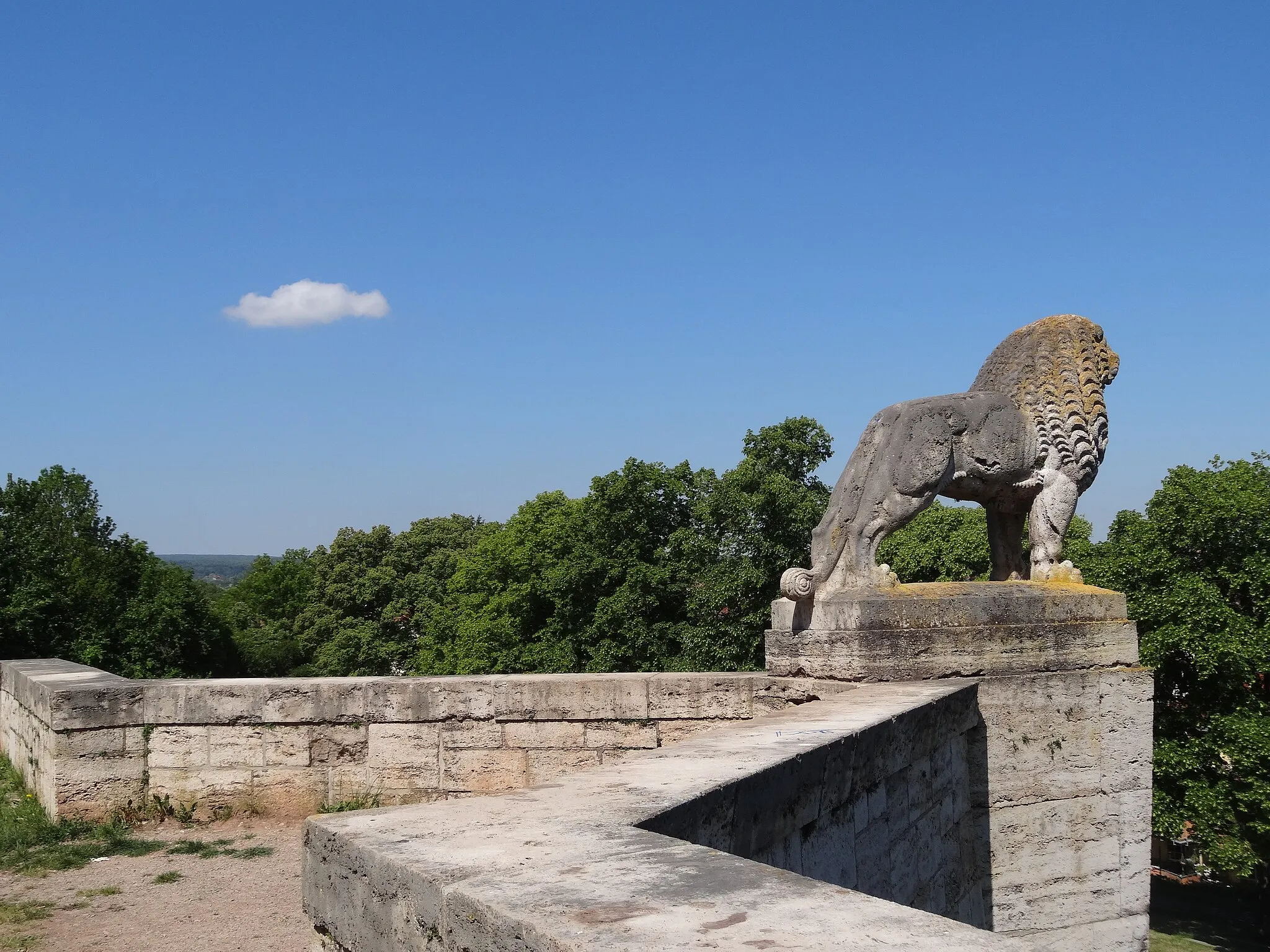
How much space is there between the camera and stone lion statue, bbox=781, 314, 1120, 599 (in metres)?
6.39

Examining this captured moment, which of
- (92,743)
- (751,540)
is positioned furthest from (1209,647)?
(92,743)

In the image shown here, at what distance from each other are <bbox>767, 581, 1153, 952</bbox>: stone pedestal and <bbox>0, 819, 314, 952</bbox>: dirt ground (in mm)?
2975

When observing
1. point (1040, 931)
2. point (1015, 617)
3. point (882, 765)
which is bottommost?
point (1040, 931)

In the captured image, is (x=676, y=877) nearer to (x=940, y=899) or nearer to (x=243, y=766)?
(x=940, y=899)

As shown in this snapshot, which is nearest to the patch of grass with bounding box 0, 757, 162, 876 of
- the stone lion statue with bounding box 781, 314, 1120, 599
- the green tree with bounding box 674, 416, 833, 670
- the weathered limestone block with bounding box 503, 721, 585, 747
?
the weathered limestone block with bounding box 503, 721, 585, 747

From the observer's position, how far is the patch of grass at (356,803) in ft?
22.3

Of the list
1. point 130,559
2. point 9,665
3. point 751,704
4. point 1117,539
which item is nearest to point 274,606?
point 130,559

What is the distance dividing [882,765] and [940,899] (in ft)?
4.56

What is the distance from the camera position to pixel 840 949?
1.80 meters

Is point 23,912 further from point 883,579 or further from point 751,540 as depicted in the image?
point 751,540

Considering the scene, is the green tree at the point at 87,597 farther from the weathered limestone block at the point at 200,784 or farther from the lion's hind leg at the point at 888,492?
the lion's hind leg at the point at 888,492

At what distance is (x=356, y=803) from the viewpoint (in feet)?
22.4

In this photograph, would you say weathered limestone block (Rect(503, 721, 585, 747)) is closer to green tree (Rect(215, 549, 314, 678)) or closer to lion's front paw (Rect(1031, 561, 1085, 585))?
lion's front paw (Rect(1031, 561, 1085, 585))

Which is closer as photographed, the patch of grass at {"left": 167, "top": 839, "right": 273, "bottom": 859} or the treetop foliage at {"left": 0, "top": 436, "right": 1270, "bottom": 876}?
the patch of grass at {"left": 167, "top": 839, "right": 273, "bottom": 859}
